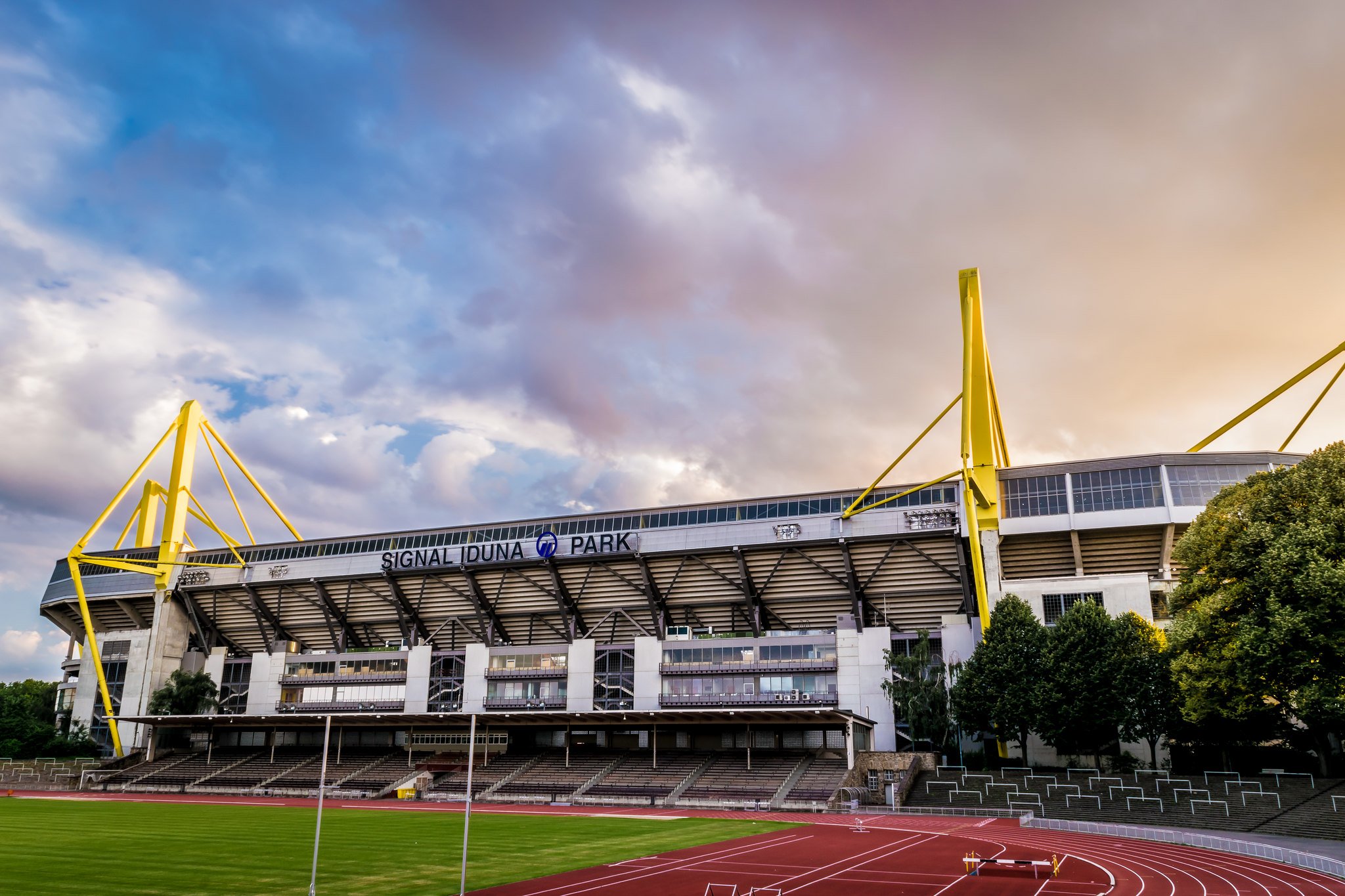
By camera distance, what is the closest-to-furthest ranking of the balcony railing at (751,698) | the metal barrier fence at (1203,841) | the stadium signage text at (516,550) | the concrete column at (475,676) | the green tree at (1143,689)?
the metal barrier fence at (1203,841), the green tree at (1143,689), the balcony railing at (751,698), the stadium signage text at (516,550), the concrete column at (475,676)

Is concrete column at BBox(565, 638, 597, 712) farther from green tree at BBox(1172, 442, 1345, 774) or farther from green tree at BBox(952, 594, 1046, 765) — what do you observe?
green tree at BBox(1172, 442, 1345, 774)

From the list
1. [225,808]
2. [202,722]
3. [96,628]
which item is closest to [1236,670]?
[225,808]

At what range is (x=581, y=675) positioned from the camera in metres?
94.4

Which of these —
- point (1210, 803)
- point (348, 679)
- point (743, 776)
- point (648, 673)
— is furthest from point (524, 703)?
point (1210, 803)

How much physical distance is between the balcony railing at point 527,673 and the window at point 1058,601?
155 feet

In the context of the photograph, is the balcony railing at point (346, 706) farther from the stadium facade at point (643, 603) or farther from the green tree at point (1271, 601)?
the green tree at point (1271, 601)

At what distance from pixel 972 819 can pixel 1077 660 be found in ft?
51.6

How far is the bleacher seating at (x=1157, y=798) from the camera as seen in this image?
1937 inches

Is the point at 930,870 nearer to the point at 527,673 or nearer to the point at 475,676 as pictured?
the point at 527,673

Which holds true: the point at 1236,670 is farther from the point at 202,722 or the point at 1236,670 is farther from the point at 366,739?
the point at 202,722

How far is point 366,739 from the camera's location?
103m

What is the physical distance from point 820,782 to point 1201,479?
1624 inches

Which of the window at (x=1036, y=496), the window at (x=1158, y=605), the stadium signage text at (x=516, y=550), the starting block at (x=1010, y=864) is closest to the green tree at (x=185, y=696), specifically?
the stadium signage text at (x=516, y=550)

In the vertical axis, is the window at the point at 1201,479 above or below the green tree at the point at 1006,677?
above
